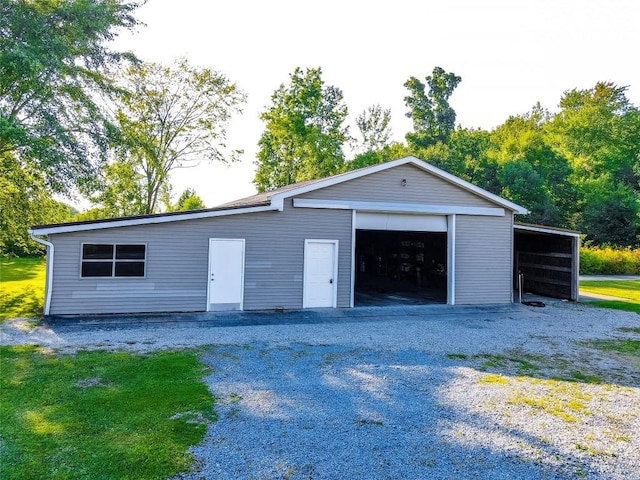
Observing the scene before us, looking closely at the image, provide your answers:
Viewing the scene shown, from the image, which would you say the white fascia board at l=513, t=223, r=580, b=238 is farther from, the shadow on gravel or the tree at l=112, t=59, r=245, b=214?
the tree at l=112, t=59, r=245, b=214

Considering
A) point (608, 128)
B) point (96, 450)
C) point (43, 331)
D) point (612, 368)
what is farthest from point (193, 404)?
point (608, 128)

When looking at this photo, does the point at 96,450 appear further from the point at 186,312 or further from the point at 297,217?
the point at 297,217

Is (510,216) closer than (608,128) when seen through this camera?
Yes

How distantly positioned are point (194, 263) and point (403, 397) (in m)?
6.79

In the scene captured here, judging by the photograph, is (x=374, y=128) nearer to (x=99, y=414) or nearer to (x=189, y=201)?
(x=189, y=201)

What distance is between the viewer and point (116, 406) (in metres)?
4.54

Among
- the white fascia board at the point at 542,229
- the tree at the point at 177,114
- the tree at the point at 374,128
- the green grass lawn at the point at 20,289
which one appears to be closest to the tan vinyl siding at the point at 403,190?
the white fascia board at the point at 542,229

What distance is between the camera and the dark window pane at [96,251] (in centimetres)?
956

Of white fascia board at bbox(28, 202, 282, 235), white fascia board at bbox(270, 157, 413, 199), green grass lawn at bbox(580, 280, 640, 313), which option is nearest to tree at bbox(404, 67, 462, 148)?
green grass lawn at bbox(580, 280, 640, 313)

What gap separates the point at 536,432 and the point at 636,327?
820cm

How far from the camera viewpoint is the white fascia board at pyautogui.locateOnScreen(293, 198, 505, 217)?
11281 mm

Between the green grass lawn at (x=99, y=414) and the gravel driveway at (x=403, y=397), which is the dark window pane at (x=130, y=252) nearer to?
the gravel driveway at (x=403, y=397)

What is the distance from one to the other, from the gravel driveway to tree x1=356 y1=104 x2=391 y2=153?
1329 inches

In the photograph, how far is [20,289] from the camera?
14.3 metres
